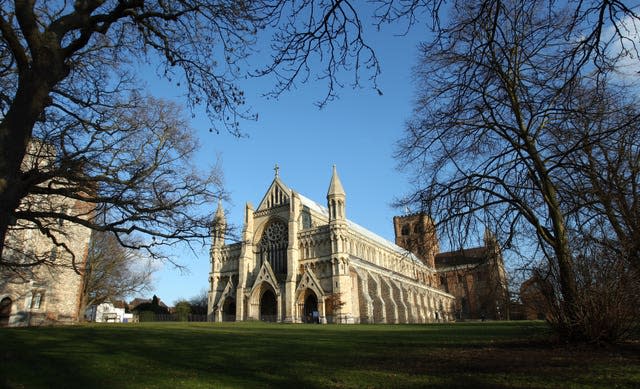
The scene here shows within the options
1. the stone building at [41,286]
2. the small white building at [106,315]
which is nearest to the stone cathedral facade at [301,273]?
the small white building at [106,315]

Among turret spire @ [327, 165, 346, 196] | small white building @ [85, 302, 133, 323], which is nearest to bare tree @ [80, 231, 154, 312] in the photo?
small white building @ [85, 302, 133, 323]

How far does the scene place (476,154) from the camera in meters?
12.1

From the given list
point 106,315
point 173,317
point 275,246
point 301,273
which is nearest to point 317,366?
point 301,273

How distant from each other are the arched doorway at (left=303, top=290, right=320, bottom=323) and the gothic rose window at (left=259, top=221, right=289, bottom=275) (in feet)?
14.2

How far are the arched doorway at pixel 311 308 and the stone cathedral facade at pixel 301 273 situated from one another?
0.11 m

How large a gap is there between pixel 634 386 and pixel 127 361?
9.01m

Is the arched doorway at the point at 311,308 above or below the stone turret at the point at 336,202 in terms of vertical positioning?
below

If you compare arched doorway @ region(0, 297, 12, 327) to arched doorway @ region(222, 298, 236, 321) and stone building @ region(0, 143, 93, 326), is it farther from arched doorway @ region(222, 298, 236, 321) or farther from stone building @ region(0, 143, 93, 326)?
arched doorway @ region(222, 298, 236, 321)

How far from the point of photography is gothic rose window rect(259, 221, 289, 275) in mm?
51531

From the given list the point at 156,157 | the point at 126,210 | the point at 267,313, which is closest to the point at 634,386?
the point at 126,210

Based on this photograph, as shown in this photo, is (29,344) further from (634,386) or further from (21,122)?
(634,386)

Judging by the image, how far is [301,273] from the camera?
49.0 m

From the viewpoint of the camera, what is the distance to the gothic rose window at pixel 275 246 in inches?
2029

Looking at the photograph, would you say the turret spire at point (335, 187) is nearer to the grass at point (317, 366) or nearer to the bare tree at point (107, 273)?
the bare tree at point (107, 273)
